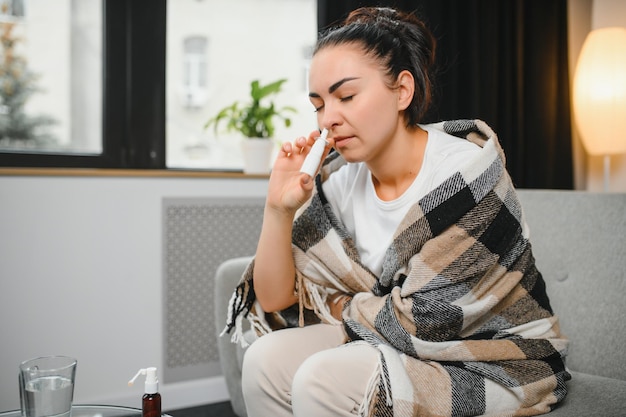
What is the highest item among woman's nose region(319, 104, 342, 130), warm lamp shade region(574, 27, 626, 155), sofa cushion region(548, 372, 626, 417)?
warm lamp shade region(574, 27, 626, 155)

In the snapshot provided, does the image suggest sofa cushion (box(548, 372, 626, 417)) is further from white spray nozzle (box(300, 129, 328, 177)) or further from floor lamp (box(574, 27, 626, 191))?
floor lamp (box(574, 27, 626, 191))

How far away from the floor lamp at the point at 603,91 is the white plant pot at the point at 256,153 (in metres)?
1.25

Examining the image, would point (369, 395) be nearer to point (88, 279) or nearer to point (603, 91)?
point (88, 279)

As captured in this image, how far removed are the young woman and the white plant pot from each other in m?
0.86

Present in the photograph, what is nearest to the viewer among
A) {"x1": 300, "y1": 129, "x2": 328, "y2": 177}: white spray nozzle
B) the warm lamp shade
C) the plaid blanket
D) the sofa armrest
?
the plaid blanket

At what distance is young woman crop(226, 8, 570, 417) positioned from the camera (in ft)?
3.05

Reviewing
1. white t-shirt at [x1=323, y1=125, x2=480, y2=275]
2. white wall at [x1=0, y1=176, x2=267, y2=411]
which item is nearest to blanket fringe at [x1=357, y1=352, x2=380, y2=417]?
white t-shirt at [x1=323, y1=125, x2=480, y2=275]

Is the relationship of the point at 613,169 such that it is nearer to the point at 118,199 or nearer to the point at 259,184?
the point at 259,184

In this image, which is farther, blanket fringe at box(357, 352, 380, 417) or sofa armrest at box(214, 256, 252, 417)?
sofa armrest at box(214, 256, 252, 417)

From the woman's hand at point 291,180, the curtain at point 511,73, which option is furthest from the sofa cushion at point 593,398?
the curtain at point 511,73

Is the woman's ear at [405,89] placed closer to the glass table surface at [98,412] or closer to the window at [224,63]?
the glass table surface at [98,412]

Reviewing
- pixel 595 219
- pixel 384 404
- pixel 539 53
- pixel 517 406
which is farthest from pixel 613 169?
pixel 384 404

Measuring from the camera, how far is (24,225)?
5.73ft

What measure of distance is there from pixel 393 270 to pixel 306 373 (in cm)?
27
